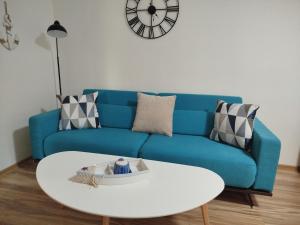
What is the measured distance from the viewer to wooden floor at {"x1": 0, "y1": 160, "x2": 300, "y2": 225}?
5.45ft

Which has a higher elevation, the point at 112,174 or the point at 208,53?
the point at 208,53

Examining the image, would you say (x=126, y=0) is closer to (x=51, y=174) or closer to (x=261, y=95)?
(x=261, y=95)

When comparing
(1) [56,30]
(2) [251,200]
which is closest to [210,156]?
(2) [251,200]

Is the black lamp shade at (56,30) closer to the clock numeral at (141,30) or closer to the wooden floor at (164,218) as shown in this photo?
the clock numeral at (141,30)

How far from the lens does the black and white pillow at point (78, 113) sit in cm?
238

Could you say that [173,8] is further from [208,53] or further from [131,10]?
[208,53]

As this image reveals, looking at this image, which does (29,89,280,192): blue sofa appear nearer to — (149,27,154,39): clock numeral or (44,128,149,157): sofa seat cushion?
(44,128,149,157): sofa seat cushion

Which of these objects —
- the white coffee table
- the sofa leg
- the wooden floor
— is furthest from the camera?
the sofa leg

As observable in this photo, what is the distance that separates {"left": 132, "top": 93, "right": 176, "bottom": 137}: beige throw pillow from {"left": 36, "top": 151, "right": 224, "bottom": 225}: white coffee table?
2.40 ft

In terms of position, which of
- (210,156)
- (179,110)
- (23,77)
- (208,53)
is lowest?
(210,156)

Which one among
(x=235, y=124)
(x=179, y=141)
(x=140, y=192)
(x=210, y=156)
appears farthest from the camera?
(x=179, y=141)

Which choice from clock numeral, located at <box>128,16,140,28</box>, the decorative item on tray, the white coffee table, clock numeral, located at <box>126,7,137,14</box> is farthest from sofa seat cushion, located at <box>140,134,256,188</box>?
clock numeral, located at <box>126,7,137,14</box>

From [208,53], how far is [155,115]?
0.94 meters

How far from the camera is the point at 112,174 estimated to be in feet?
4.46
